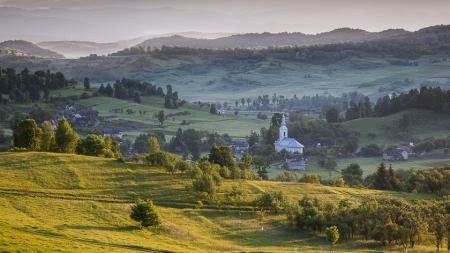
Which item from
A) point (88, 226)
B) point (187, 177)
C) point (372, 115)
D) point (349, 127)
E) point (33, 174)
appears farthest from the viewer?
point (372, 115)

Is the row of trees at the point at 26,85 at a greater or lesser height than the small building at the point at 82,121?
greater

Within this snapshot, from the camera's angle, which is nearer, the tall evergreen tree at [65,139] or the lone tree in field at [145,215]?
the lone tree in field at [145,215]

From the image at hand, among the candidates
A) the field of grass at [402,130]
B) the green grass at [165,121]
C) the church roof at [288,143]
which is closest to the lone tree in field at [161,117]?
the green grass at [165,121]

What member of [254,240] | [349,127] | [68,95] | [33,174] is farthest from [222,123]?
[254,240]

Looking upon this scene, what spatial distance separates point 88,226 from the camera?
51188 millimetres

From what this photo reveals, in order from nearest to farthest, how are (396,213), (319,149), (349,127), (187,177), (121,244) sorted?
1. (121,244)
2. (396,213)
3. (187,177)
4. (319,149)
5. (349,127)

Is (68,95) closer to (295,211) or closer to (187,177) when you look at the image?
(187,177)

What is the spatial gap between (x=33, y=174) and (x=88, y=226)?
69.1ft

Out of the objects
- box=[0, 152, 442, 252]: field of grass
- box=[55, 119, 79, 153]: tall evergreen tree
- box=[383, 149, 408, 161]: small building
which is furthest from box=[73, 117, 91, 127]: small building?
box=[383, 149, 408, 161]: small building

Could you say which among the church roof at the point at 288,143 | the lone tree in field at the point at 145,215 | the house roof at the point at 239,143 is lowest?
the house roof at the point at 239,143

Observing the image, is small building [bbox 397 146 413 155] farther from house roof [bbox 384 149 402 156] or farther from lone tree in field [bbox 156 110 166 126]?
lone tree in field [bbox 156 110 166 126]

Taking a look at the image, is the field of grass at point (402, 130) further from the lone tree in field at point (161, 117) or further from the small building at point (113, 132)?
the small building at point (113, 132)

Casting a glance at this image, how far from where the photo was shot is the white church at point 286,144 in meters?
136

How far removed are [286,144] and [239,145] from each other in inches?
577
